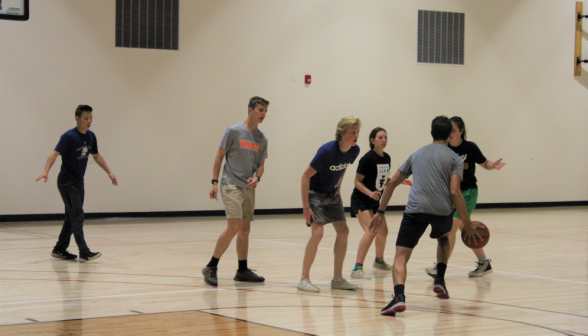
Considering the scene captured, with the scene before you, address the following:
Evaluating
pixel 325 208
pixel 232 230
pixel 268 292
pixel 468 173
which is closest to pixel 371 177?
pixel 468 173

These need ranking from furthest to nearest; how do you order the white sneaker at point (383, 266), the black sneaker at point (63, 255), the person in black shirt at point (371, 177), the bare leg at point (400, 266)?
1. the black sneaker at point (63, 255)
2. the white sneaker at point (383, 266)
3. the person in black shirt at point (371, 177)
4. the bare leg at point (400, 266)

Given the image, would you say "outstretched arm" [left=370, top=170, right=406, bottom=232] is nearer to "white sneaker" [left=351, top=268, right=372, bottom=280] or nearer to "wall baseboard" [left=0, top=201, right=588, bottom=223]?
"white sneaker" [left=351, top=268, right=372, bottom=280]

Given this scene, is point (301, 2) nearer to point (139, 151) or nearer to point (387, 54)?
point (387, 54)

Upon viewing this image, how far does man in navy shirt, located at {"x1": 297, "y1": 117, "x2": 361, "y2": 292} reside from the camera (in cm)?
623

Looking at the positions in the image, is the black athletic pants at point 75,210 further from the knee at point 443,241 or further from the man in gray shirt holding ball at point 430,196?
the knee at point 443,241

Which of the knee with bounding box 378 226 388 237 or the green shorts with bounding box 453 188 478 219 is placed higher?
the green shorts with bounding box 453 188 478 219

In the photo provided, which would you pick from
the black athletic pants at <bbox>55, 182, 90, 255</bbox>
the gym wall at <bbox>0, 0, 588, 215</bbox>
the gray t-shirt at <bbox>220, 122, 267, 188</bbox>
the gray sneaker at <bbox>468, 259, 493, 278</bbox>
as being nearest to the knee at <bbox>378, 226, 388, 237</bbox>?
the gray sneaker at <bbox>468, 259, 493, 278</bbox>

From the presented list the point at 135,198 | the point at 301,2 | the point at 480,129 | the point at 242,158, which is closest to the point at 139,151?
the point at 135,198

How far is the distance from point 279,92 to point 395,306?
9.90 metres

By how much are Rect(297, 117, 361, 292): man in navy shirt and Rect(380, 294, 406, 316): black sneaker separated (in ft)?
3.74

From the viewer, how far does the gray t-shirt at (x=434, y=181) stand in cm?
548

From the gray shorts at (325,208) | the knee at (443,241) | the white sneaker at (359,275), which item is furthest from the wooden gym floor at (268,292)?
the gray shorts at (325,208)

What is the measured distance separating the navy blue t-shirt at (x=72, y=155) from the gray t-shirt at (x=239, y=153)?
7.56 ft

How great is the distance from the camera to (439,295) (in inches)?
240
